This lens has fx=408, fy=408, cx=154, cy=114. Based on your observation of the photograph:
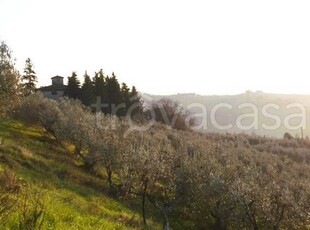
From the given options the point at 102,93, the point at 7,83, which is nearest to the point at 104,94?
the point at 102,93

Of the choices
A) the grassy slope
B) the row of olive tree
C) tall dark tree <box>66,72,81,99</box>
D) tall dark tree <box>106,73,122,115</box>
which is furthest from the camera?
tall dark tree <box>106,73,122,115</box>

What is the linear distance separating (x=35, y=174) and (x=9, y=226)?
24771 millimetres

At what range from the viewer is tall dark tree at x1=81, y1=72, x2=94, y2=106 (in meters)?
93.8

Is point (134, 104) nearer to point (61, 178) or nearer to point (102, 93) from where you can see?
point (102, 93)

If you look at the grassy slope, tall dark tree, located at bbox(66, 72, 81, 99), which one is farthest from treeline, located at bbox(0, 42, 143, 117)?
the grassy slope

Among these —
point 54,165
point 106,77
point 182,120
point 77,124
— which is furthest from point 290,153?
point 54,165

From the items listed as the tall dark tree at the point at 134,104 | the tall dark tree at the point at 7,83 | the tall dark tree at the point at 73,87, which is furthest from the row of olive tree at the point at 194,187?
the tall dark tree at the point at 134,104

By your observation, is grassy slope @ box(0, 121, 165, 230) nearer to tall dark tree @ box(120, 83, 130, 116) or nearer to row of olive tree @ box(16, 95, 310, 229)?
row of olive tree @ box(16, 95, 310, 229)

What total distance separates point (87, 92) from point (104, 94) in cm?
621

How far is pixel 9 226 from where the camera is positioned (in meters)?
14.8

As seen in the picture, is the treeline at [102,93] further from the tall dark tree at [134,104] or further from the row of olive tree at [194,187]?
the row of olive tree at [194,187]

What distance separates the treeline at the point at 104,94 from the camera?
9619 centimetres

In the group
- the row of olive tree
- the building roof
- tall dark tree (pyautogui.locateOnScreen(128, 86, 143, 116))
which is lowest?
the row of olive tree

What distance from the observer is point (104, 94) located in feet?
329
